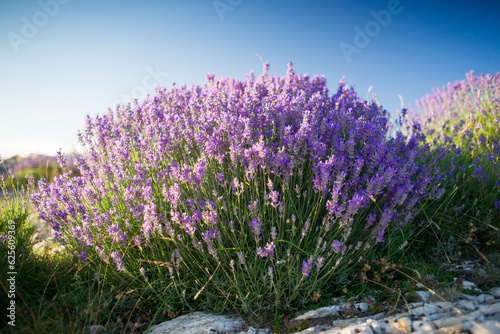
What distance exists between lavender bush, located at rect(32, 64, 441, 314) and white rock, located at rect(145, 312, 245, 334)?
11 cm

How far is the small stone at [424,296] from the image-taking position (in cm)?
211

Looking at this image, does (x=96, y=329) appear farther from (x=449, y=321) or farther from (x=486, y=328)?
(x=486, y=328)

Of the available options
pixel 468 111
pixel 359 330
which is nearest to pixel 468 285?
pixel 359 330

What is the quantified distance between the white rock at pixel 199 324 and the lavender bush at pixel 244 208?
4.2 inches

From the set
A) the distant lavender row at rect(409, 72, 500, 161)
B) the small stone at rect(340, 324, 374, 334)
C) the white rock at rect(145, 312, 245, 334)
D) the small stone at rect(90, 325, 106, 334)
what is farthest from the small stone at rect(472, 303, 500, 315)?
the distant lavender row at rect(409, 72, 500, 161)

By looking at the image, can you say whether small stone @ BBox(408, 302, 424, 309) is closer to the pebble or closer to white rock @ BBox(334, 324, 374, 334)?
the pebble

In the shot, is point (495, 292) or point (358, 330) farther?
point (495, 292)

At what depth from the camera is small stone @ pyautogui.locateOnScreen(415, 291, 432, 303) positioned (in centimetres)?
211

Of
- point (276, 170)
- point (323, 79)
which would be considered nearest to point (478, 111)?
point (323, 79)

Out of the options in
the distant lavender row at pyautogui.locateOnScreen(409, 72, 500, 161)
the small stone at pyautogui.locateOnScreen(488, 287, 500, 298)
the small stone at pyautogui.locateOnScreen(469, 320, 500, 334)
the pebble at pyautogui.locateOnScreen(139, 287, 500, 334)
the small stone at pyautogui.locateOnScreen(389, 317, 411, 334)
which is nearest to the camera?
the small stone at pyautogui.locateOnScreen(469, 320, 500, 334)

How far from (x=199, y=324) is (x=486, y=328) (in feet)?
5.66

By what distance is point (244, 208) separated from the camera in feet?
8.67

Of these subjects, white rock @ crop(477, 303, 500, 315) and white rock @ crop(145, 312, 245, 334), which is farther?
white rock @ crop(145, 312, 245, 334)

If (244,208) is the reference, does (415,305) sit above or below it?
below
